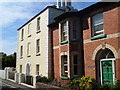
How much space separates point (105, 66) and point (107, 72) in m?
0.47

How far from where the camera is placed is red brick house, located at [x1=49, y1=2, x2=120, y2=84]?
1139 centimetres

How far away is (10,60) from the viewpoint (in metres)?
45.5

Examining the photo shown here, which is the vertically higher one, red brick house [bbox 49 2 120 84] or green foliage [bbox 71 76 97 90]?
red brick house [bbox 49 2 120 84]

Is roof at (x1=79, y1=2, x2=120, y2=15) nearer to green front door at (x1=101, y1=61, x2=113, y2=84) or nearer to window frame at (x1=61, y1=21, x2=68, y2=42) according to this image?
window frame at (x1=61, y1=21, x2=68, y2=42)

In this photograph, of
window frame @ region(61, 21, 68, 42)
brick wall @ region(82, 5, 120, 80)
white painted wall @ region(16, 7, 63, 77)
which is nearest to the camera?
brick wall @ region(82, 5, 120, 80)

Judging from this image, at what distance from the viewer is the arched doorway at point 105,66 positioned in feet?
38.2

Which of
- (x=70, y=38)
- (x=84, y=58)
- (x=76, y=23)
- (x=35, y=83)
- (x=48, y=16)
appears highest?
(x=48, y=16)

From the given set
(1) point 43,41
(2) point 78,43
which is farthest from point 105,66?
(1) point 43,41

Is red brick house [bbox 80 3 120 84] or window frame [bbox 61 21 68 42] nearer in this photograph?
red brick house [bbox 80 3 120 84]

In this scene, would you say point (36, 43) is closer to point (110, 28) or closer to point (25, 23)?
point (25, 23)

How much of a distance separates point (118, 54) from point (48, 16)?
1011 centimetres

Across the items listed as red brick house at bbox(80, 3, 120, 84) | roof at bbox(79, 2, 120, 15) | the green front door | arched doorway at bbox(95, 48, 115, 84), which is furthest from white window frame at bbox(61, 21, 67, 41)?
the green front door

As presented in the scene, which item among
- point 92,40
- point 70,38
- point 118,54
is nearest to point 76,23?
point 70,38

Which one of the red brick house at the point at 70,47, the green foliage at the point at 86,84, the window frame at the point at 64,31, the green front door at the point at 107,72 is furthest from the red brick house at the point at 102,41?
the window frame at the point at 64,31
